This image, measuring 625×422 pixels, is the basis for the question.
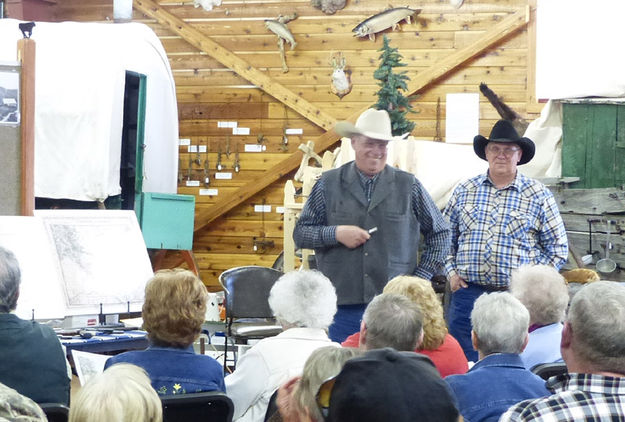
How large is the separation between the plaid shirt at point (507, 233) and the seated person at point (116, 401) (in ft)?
9.93

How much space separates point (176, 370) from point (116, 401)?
104 centimetres

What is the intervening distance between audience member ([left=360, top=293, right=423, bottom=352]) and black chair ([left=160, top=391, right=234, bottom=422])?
48cm

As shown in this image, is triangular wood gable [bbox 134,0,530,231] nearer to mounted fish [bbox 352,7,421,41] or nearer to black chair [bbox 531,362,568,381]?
mounted fish [bbox 352,7,421,41]

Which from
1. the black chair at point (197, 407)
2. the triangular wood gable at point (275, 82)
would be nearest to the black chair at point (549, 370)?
the black chair at point (197, 407)

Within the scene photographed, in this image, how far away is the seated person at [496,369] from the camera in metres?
2.79

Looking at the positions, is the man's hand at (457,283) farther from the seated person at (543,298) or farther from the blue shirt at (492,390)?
the blue shirt at (492,390)

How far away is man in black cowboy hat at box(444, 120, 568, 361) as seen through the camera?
4.95 metres

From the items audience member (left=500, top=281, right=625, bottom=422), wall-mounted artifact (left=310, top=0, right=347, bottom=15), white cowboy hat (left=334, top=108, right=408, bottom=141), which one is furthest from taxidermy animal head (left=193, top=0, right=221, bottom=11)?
audience member (left=500, top=281, right=625, bottom=422)

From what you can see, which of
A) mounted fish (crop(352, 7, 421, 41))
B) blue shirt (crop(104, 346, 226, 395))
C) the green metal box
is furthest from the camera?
mounted fish (crop(352, 7, 421, 41))

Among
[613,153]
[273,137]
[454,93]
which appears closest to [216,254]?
[273,137]

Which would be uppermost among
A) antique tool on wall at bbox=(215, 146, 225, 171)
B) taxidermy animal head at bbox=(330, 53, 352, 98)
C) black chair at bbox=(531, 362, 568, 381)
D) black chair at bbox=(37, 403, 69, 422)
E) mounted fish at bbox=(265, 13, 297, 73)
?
mounted fish at bbox=(265, 13, 297, 73)

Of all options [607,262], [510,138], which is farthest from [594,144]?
[510,138]

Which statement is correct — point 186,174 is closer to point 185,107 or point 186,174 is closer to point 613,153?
point 185,107

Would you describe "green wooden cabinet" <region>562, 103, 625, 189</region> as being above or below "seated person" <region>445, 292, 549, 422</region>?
above
